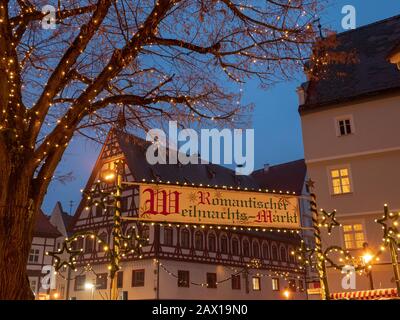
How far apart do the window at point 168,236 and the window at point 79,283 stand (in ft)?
29.0

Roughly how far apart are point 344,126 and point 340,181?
289 centimetres

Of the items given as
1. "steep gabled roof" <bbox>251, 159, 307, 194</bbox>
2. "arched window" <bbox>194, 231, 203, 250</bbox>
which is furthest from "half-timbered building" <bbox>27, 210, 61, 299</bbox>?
"steep gabled roof" <bbox>251, 159, 307, 194</bbox>

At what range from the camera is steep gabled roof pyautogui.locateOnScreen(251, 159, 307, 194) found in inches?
1999

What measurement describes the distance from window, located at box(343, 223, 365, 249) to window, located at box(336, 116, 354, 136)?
4.75 meters

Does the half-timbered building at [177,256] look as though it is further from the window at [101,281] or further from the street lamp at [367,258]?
the street lamp at [367,258]

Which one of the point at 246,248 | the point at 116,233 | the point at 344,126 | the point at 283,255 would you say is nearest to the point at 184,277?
the point at 246,248

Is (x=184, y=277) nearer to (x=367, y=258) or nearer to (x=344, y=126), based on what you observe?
(x=344, y=126)

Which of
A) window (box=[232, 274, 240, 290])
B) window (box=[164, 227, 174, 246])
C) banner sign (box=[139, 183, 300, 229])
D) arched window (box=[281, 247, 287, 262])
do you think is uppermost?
arched window (box=[281, 247, 287, 262])

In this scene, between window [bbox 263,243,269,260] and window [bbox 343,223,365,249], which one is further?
window [bbox 263,243,269,260]

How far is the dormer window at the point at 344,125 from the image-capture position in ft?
73.9

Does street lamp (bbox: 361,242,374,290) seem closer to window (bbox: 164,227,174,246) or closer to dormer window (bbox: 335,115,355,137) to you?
dormer window (bbox: 335,115,355,137)

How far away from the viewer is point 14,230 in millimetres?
5855
